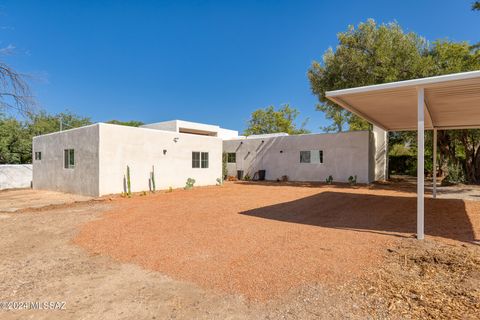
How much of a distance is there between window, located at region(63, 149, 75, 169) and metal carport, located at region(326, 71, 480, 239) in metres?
11.8

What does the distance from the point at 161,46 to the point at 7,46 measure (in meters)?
17.3

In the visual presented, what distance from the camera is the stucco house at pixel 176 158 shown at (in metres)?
11.3

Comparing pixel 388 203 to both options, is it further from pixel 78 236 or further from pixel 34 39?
pixel 34 39

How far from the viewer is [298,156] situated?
58.9ft

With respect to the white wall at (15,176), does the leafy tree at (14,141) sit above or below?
above

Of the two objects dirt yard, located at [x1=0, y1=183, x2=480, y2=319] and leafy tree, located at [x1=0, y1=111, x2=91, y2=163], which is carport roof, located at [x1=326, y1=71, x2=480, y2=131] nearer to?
dirt yard, located at [x1=0, y1=183, x2=480, y2=319]

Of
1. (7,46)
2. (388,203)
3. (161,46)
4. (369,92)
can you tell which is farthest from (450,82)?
(161,46)

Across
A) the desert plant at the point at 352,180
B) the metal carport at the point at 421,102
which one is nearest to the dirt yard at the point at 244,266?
the metal carport at the point at 421,102

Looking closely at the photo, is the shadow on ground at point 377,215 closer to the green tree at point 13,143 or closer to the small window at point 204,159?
the small window at point 204,159

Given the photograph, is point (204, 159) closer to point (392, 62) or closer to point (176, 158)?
point (176, 158)

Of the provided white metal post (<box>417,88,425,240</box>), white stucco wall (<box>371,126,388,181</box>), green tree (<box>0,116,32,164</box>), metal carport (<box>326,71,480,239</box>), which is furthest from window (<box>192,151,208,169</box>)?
green tree (<box>0,116,32,164</box>)

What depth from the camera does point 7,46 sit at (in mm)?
5883

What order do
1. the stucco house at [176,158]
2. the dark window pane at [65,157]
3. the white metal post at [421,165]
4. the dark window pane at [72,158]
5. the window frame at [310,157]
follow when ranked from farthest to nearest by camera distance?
the window frame at [310,157], the dark window pane at [65,157], the dark window pane at [72,158], the stucco house at [176,158], the white metal post at [421,165]

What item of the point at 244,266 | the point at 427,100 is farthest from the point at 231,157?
the point at 244,266
